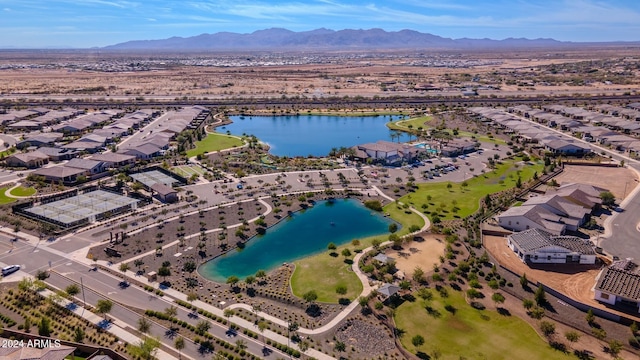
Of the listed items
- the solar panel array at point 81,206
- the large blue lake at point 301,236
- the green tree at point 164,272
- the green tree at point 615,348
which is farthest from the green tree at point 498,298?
the solar panel array at point 81,206

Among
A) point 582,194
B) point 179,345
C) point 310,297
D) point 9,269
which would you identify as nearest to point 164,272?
point 179,345

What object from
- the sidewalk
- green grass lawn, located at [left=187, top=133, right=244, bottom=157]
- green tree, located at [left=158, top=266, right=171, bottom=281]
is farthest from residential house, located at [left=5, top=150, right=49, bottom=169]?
the sidewalk

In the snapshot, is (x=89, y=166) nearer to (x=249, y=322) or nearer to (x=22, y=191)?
(x=22, y=191)

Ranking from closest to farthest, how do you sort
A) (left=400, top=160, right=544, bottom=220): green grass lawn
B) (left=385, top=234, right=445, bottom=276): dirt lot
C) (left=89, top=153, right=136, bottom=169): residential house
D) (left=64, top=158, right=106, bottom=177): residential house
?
(left=385, top=234, right=445, bottom=276): dirt lot
(left=400, top=160, right=544, bottom=220): green grass lawn
(left=64, top=158, right=106, bottom=177): residential house
(left=89, top=153, right=136, bottom=169): residential house

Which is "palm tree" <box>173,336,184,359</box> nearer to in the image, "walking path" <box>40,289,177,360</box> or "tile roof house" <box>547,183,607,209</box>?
"walking path" <box>40,289,177,360</box>

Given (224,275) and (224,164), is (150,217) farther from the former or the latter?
(224,164)

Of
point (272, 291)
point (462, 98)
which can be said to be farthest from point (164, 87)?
point (272, 291)

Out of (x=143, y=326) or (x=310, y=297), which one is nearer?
(x=143, y=326)
